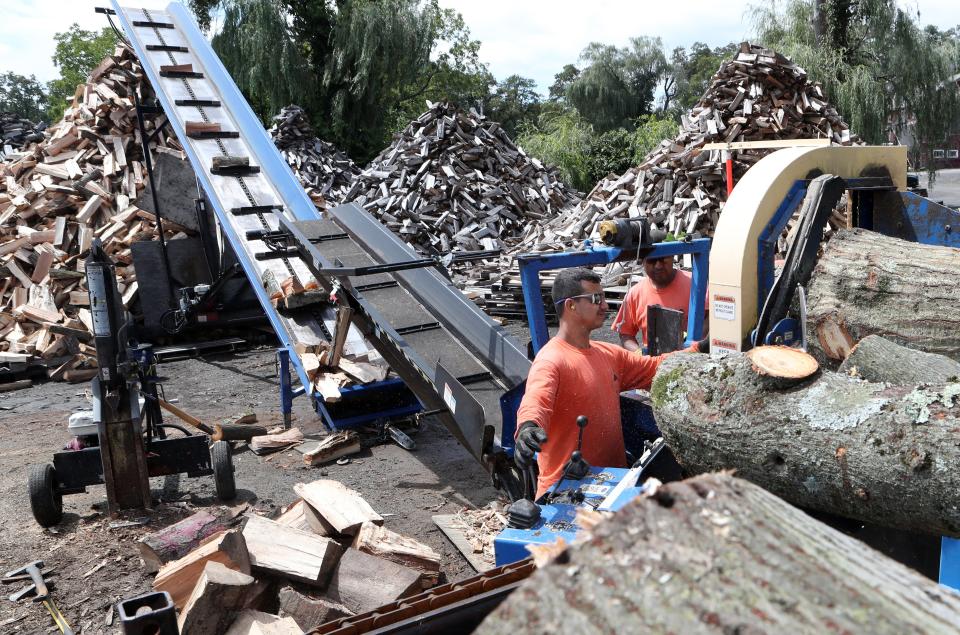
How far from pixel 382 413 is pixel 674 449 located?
13.2 ft

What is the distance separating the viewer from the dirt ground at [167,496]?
4.33 metres

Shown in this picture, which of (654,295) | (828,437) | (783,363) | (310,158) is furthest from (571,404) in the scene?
(310,158)

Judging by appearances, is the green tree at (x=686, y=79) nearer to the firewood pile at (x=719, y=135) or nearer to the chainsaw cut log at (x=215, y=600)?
the firewood pile at (x=719, y=135)

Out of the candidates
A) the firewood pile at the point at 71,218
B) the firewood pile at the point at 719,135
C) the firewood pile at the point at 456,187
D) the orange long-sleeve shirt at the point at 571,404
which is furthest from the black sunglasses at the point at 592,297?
the firewood pile at the point at 456,187

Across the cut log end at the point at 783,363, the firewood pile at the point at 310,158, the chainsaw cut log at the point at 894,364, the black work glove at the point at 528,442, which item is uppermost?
the firewood pile at the point at 310,158

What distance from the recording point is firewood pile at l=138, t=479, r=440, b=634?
3535 mm

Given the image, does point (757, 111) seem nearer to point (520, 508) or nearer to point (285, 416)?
point (285, 416)

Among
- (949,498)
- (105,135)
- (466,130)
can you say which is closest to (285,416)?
(949,498)

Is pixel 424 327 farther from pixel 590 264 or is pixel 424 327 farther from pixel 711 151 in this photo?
pixel 711 151

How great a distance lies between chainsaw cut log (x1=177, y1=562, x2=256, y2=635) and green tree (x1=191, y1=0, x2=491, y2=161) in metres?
24.1

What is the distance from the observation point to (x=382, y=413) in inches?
274

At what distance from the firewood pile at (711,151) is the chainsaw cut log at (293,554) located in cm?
851

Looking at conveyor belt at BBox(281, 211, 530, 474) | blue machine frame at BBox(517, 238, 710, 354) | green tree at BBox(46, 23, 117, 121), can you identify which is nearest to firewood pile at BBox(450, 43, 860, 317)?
conveyor belt at BBox(281, 211, 530, 474)

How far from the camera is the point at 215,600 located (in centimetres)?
351
